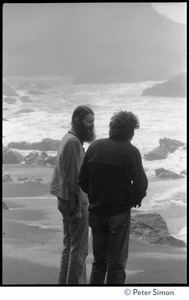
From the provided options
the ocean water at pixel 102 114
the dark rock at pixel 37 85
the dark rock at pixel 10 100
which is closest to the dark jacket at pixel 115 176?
the ocean water at pixel 102 114

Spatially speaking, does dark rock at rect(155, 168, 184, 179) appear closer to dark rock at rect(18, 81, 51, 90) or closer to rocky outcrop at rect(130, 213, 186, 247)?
rocky outcrop at rect(130, 213, 186, 247)

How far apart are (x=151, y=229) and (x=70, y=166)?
1234mm

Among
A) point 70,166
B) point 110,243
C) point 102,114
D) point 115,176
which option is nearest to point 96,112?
point 102,114

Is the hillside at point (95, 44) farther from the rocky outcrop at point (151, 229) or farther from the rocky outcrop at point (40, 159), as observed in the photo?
the rocky outcrop at point (151, 229)

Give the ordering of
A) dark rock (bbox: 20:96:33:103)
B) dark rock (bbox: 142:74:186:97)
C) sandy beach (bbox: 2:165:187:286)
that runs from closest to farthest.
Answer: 1. sandy beach (bbox: 2:165:187:286)
2. dark rock (bbox: 142:74:186:97)
3. dark rock (bbox: 20:96:33:103)

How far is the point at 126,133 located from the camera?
8.17ft

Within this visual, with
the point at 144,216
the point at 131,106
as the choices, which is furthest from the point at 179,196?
the point at 131,106

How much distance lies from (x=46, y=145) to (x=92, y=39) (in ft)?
3.01

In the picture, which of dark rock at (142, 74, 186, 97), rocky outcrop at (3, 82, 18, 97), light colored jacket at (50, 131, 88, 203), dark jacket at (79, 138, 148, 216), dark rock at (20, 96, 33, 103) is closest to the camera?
dark jacket at (79, 138, 148, 216)

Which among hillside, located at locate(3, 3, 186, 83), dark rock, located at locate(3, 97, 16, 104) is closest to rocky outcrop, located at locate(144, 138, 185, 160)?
hillside, located at locate(3, 3, 186, 83)

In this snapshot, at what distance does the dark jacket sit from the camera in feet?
7.93

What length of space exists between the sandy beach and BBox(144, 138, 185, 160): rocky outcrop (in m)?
0.20

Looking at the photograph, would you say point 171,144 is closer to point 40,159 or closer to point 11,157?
point 40,159

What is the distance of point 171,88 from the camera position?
3.64 meters
